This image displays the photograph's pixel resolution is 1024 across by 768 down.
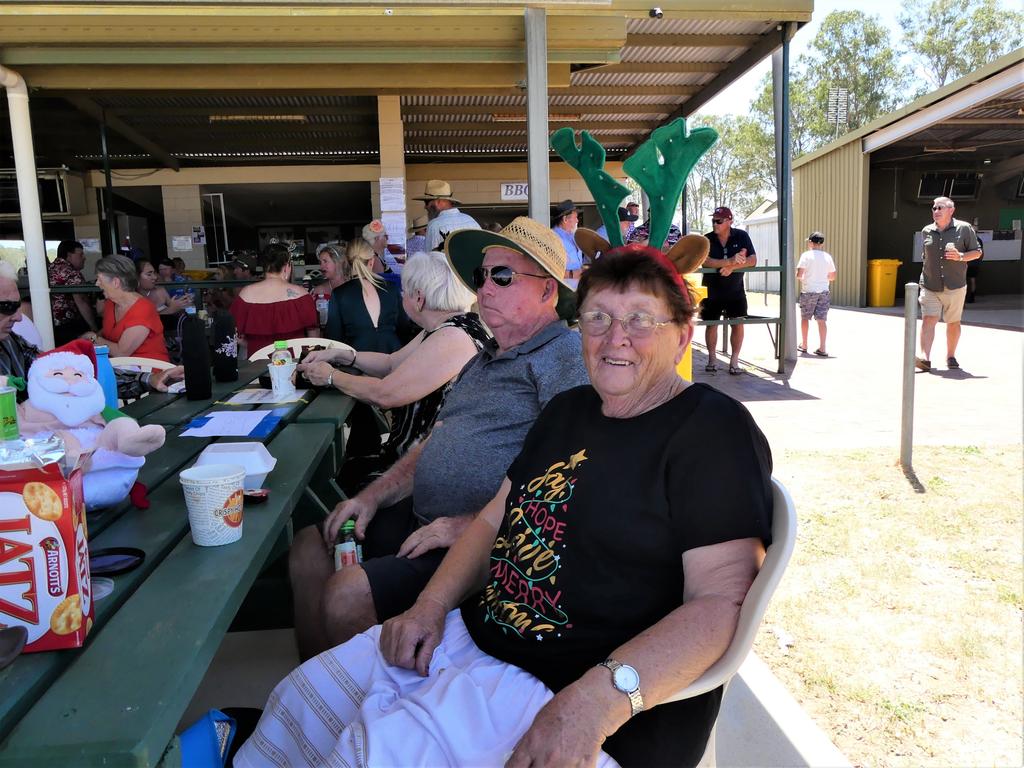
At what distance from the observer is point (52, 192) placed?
1194 cm

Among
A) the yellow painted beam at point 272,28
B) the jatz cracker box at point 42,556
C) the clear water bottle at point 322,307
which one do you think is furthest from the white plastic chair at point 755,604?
the clear water bottle at point 322,307

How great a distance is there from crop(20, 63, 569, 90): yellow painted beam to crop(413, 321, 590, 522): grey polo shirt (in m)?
4.93

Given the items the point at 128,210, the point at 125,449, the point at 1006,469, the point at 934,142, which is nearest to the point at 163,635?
the point at 125,449

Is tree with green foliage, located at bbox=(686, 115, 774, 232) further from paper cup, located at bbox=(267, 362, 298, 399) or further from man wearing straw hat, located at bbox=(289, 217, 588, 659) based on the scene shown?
man wearing straw hat, located at bbox=(289, 217, 588, 659)

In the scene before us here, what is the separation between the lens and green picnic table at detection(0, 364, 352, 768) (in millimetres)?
859

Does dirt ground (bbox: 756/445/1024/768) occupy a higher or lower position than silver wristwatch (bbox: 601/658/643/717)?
lower

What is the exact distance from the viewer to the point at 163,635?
1.09 metres

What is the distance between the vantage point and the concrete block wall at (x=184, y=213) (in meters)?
12.2

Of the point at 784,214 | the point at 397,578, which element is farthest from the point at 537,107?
the point at 397,578

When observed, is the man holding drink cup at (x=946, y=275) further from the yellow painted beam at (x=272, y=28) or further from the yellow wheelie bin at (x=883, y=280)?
the yellow wheelie bin at (x=883, y=280)

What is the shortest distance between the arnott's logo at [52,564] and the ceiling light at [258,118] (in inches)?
378

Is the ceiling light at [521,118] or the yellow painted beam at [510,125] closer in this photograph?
the ceiling light at [521,118]

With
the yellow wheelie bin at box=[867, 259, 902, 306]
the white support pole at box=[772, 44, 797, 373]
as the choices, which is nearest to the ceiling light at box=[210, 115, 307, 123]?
the white support pole at box=[772, 44, 797, 373]

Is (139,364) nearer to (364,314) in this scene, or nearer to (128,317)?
(128,317)
